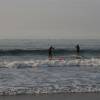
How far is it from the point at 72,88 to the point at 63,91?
65cm

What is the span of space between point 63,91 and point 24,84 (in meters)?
2.14

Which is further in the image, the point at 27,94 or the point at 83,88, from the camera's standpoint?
the point at 83,88

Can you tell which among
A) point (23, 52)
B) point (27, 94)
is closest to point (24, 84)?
point (27, 94)

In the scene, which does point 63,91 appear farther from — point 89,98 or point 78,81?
point 78,81

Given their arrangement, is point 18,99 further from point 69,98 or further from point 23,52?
point 23,52

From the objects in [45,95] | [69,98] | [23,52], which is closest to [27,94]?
[45,95]

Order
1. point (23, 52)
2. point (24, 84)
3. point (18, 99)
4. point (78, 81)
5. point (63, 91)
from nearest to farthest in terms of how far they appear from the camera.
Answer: point (18, 99), point (63, 91), point (24, 84), point (78, 81), point (23, 52)

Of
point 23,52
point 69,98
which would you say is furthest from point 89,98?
point 23,52

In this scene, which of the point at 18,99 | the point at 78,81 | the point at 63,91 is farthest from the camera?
the point at 78,81

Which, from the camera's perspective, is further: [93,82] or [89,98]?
[93,82]

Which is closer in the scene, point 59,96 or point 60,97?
point 60,97

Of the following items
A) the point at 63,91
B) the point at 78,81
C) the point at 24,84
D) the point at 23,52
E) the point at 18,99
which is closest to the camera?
the point at 18,99

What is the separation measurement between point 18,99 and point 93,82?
468cm

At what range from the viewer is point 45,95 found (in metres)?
13.9
